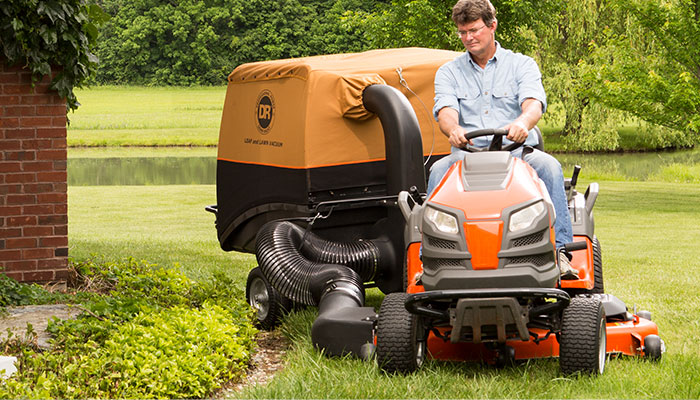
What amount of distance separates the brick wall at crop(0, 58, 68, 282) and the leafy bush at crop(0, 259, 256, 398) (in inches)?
42.5

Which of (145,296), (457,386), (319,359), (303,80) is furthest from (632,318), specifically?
(145,296)

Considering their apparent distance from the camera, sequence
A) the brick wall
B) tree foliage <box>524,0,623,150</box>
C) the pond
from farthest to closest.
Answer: tree foliage <box>524,0,623,150</box> < the pond < the brick wall

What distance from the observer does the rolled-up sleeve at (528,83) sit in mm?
4664

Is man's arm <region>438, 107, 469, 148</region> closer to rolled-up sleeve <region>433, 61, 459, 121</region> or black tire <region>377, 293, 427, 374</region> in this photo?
rolled-up sleeve <region>433, 61, 459, 121</region>

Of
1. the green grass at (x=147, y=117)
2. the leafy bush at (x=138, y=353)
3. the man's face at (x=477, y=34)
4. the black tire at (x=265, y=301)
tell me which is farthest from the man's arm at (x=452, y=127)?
the green grass at (x=147, y=117)

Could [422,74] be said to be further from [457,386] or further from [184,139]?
[184,139]

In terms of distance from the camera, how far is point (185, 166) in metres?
30.5

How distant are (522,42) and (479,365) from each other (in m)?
18.2

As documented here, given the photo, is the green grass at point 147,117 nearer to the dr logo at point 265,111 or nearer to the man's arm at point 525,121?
the dr logo at point 265,111

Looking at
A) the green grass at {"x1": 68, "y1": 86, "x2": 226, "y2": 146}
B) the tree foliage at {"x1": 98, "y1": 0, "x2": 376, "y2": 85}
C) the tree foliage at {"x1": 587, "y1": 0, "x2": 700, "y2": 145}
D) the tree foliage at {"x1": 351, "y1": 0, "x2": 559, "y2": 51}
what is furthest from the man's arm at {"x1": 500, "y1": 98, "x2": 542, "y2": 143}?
the tree foliage at {"x1": 98, "y1": 0, "x2": 376, "y2": 85}

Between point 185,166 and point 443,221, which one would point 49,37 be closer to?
point 443,221

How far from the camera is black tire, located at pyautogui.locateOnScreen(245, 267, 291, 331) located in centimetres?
606

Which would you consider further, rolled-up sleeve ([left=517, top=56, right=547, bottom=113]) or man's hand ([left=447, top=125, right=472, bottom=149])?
rolled-up sleeve ([left=517, top=56, right=547, bottom=113])

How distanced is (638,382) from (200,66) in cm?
5403
